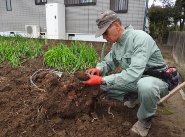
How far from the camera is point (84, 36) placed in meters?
9.35

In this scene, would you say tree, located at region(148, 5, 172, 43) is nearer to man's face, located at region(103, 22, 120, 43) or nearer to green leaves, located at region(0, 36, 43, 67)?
green leaves, located at region(0, 36, 43, 67)

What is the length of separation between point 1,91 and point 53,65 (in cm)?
127

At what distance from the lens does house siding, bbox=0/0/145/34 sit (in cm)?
800

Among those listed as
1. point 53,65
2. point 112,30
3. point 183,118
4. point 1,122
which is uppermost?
point 112,30

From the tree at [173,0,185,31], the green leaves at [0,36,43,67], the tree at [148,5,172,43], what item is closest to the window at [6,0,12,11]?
the tree at [148,5,172,43]

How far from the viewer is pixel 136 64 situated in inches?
97.0

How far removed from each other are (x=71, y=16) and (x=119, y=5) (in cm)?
218

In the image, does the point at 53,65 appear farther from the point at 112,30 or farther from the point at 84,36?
the point at 84,36

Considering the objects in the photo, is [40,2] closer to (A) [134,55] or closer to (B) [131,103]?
(B) [131,103]

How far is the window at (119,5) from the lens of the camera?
26.7 ft

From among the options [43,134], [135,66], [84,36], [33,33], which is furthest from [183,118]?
[33,33]

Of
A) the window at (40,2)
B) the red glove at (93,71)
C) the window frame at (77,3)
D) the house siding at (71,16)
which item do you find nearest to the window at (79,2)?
the window frame at (77,3)

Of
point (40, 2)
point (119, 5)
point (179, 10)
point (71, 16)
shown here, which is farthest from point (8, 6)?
point (179, 10)

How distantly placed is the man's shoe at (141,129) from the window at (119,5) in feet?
19.4
